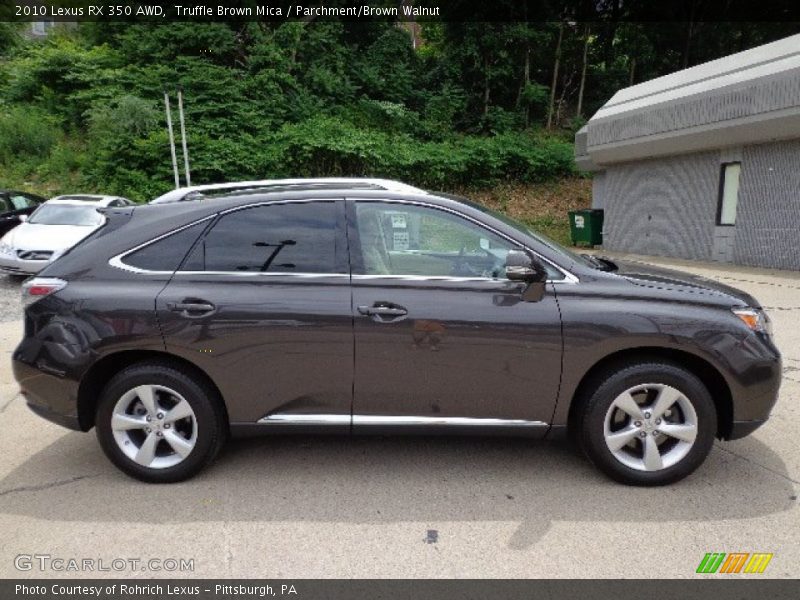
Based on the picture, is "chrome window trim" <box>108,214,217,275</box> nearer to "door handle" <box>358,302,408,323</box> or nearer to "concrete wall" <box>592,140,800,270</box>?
A: "door handle" <box>358,302,408,323</box>

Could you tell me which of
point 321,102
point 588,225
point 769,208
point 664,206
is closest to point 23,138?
point 321,102

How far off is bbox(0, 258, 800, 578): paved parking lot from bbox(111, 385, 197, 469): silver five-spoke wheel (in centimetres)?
19

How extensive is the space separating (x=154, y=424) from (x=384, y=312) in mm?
1477

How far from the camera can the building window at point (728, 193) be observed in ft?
40.0

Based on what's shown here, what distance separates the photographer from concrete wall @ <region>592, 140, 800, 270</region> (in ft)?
36.6

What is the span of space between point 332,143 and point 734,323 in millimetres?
16245

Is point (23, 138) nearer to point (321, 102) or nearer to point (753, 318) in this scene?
point (321, 102)

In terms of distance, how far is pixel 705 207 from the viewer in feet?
42.3

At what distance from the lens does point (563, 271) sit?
2.98 meters

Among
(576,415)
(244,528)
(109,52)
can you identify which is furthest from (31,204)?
(576,415)

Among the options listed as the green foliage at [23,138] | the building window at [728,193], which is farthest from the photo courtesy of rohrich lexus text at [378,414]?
the green foliage at [23,138]

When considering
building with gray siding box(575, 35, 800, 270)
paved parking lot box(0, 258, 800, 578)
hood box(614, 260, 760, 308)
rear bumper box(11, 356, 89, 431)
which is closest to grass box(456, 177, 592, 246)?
building with gray siding box(575, 35, 800, 270)

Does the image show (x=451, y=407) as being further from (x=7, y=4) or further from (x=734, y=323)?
(x=7, y=4)

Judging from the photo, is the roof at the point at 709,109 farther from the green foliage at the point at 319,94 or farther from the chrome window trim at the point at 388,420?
the chrome window trim at the point at 388,420
